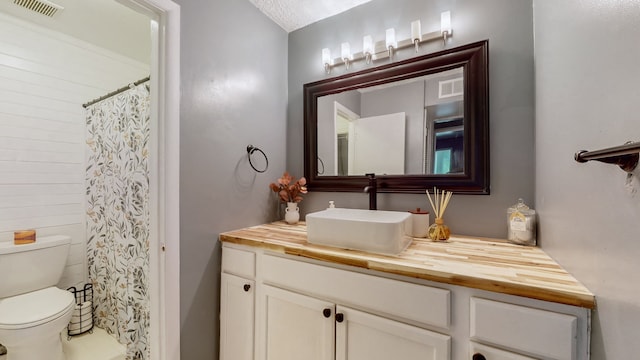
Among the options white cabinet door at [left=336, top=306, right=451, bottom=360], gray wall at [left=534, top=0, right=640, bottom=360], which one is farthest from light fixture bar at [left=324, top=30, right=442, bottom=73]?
white cabinet door at [left=336, top=306, right=451, bottom=360]

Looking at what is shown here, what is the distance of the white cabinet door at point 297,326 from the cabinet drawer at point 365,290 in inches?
1.8

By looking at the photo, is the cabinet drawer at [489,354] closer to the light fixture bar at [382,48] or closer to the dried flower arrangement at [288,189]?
the dried flower arrangement at [288,189]

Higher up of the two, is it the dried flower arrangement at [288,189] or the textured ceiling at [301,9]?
the textured ceiling at [301,9]

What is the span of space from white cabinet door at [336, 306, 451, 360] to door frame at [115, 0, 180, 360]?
0.77m

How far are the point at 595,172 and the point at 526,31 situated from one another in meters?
0.88

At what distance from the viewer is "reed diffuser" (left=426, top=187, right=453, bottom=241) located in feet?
3.77

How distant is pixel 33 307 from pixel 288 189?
5.67 ft

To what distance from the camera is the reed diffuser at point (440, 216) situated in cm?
115

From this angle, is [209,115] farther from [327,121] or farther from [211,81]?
[327,121]

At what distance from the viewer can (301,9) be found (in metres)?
1.54

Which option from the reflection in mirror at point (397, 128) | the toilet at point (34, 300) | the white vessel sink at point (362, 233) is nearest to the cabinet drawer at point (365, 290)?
the white vessel sink at point (362, 233)

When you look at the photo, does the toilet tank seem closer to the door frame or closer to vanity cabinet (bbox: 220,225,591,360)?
the door frame

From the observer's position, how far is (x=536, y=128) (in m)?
1.05

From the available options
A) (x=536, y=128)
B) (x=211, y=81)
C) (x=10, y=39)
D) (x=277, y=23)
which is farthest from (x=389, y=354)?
(x=10, y=39)
